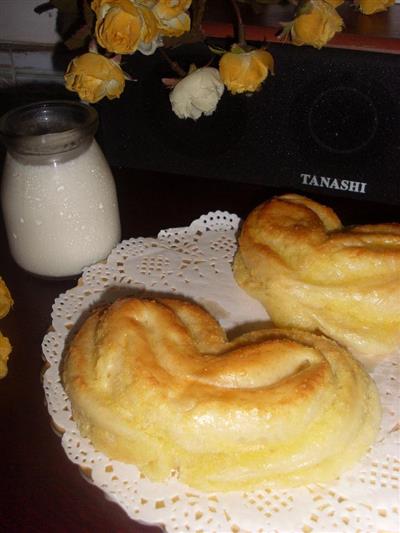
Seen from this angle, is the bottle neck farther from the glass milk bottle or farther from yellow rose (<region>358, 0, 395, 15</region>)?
yellow rose (<region>358, 0, 395, 15</region>)

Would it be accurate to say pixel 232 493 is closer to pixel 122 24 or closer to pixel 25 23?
pixel 122 24

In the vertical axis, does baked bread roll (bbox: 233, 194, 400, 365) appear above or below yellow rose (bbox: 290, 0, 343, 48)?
below

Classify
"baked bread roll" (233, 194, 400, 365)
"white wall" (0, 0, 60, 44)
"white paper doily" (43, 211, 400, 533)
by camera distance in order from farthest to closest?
1. "white wall" (0, 0, 60, 44)
2. "baked bread roll" (233, 194, 400, 365)
3. "white paper doily" (43, 211, 400, 533)

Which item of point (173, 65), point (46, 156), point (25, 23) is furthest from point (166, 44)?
point (25, 23)

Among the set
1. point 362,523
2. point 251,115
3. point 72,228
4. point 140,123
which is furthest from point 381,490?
point 140,123

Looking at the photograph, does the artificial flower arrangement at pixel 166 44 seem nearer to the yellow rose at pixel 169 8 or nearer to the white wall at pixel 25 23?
the yellow rose at pixel 169 8

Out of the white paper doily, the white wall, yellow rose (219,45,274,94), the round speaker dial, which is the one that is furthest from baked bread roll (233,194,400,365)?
the white wall

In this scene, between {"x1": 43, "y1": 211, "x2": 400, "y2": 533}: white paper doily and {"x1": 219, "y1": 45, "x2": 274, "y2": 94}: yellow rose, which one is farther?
{"x1": 219, "y1": 45, "x2": 274, "y2": 94}: yellow rose
